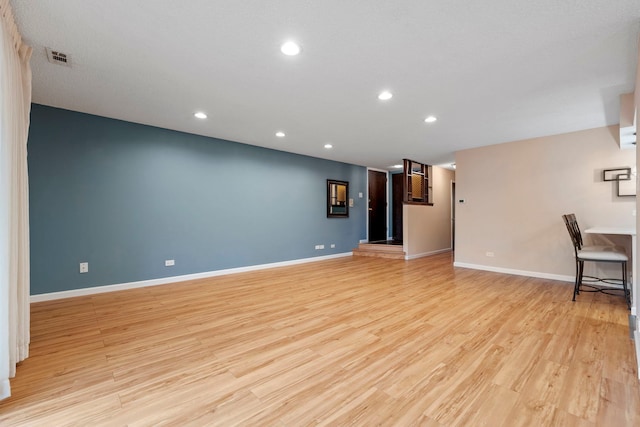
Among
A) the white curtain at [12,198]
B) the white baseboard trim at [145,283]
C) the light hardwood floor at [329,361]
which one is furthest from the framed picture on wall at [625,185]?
the white curtain at [12,198]

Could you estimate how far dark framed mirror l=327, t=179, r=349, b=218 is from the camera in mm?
6824

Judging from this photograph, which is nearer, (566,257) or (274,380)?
(274,380)

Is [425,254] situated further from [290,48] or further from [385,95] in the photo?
[290,48]

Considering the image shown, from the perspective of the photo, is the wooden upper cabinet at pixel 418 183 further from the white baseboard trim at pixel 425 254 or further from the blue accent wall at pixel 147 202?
the blue accent wall at pixel 147 202

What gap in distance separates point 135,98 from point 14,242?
2049 millimetres

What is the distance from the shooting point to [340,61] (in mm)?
2377

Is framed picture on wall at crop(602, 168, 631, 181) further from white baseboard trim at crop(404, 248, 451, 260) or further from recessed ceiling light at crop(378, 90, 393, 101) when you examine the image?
recessed ceiling light at crop(378, 90, 393, 101)

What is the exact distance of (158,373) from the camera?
187cm

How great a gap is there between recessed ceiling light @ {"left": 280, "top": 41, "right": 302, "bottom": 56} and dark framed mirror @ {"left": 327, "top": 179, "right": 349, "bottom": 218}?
459cm

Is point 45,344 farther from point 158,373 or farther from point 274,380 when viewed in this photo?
point 274,380

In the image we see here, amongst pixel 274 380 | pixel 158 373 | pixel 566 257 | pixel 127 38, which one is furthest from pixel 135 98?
pixel 566 257

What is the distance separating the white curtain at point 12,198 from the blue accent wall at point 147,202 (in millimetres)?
1629

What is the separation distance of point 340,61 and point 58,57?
2.47 metres

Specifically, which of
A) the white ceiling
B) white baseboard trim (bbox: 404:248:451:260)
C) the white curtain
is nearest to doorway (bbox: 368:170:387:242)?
white baseboard trim (bbox: 404:248:451:260)
